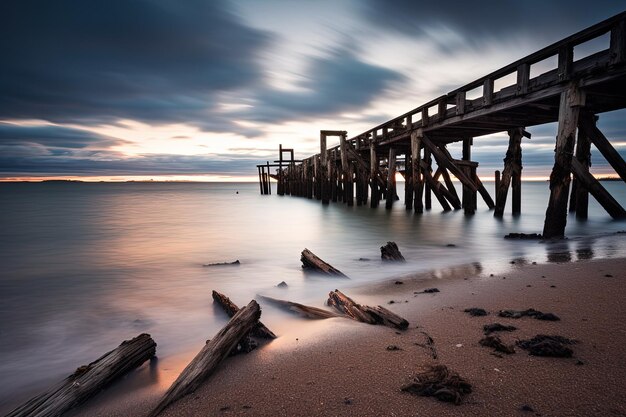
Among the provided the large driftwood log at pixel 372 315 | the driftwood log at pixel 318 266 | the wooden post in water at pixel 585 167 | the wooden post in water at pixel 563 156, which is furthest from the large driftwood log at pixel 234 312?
the wooden post in water at pixel 585 167

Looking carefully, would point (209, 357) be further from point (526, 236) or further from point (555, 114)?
point (555, 114)

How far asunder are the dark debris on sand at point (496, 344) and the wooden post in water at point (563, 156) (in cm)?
581

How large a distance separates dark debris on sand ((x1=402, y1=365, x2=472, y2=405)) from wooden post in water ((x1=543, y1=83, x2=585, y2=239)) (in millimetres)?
6358

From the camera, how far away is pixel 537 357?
2.06 m

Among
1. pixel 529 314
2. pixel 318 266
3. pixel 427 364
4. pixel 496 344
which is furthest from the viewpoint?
pixel 318 266

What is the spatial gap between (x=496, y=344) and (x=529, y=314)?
0.77m

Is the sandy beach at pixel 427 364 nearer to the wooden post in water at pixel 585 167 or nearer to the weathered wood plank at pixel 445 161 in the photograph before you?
the wooden post in water at pixel 585 167

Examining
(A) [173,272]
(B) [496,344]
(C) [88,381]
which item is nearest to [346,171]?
(A) [173,272]

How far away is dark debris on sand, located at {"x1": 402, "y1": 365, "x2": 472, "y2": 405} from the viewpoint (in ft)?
5.62

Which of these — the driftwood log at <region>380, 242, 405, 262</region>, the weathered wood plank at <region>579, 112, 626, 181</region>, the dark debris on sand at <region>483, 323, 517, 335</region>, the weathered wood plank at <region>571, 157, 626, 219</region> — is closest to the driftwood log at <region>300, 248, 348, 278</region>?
the driftwood log at <region>380, 242, 405, 262</region>

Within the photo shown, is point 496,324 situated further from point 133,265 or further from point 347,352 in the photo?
point 133,265

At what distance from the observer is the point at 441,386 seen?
178 centimetres

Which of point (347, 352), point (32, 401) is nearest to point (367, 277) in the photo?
point (347, 352)

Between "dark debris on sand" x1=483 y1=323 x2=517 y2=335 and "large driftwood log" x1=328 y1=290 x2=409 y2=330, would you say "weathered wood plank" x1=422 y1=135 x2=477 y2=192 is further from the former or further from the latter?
"dark debris on sand" x1=483 y1=323 x2=517 y2=335
